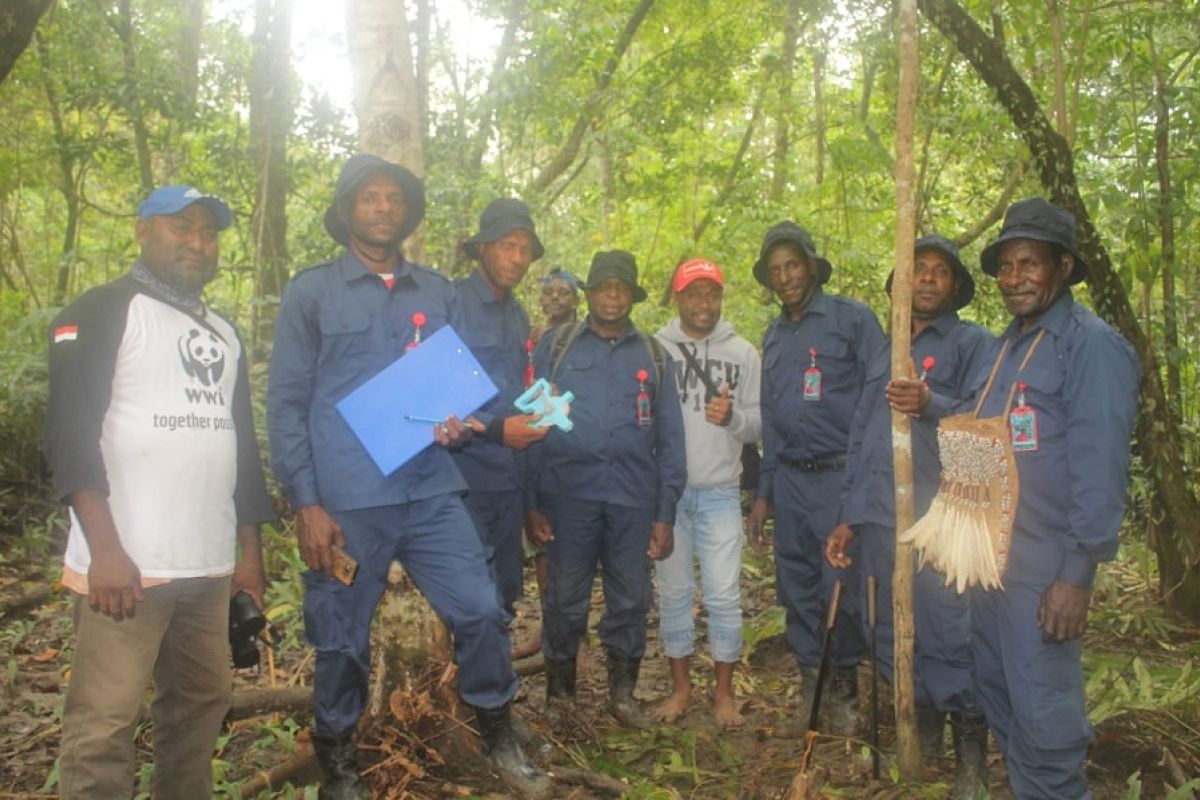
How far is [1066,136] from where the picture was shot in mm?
5750

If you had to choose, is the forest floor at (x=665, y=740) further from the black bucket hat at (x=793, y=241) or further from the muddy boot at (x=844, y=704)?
the black bucket hat at (x=793, y=241)

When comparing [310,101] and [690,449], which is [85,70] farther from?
[690,449]

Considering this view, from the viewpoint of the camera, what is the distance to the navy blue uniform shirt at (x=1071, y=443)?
9.86ft

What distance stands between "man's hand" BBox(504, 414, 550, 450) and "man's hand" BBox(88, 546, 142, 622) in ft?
5.46

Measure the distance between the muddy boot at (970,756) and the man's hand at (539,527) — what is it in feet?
7.11

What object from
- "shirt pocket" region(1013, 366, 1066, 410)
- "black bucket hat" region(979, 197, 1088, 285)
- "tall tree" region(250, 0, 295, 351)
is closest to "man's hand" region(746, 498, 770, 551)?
"shirt pocket" region(1013, 366, 1066, 410)

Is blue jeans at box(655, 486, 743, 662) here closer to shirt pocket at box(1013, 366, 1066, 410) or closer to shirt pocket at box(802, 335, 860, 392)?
shirt pocket at box(802, 335, 860, 392)

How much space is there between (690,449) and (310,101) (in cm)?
592

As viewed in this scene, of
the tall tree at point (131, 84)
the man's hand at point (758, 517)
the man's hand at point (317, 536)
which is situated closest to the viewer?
the man's hand at point (317, 536)

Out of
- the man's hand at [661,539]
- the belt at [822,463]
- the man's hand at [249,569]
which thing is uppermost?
the belt at [822,463]

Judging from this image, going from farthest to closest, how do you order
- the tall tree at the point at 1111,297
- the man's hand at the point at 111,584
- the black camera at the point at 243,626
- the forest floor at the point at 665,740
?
the tall tree at the point at 1111,297, the forest floor at the point at 665,740, the black camera at the point at 243,626, the man's hand at the point at 111,584

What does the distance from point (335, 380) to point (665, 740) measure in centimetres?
247

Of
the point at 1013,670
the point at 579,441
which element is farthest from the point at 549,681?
the point at 1013,670

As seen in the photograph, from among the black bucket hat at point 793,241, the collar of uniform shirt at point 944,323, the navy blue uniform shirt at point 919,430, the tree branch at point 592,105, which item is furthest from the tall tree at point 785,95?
the navy blue uniform shirt at point 919,430
